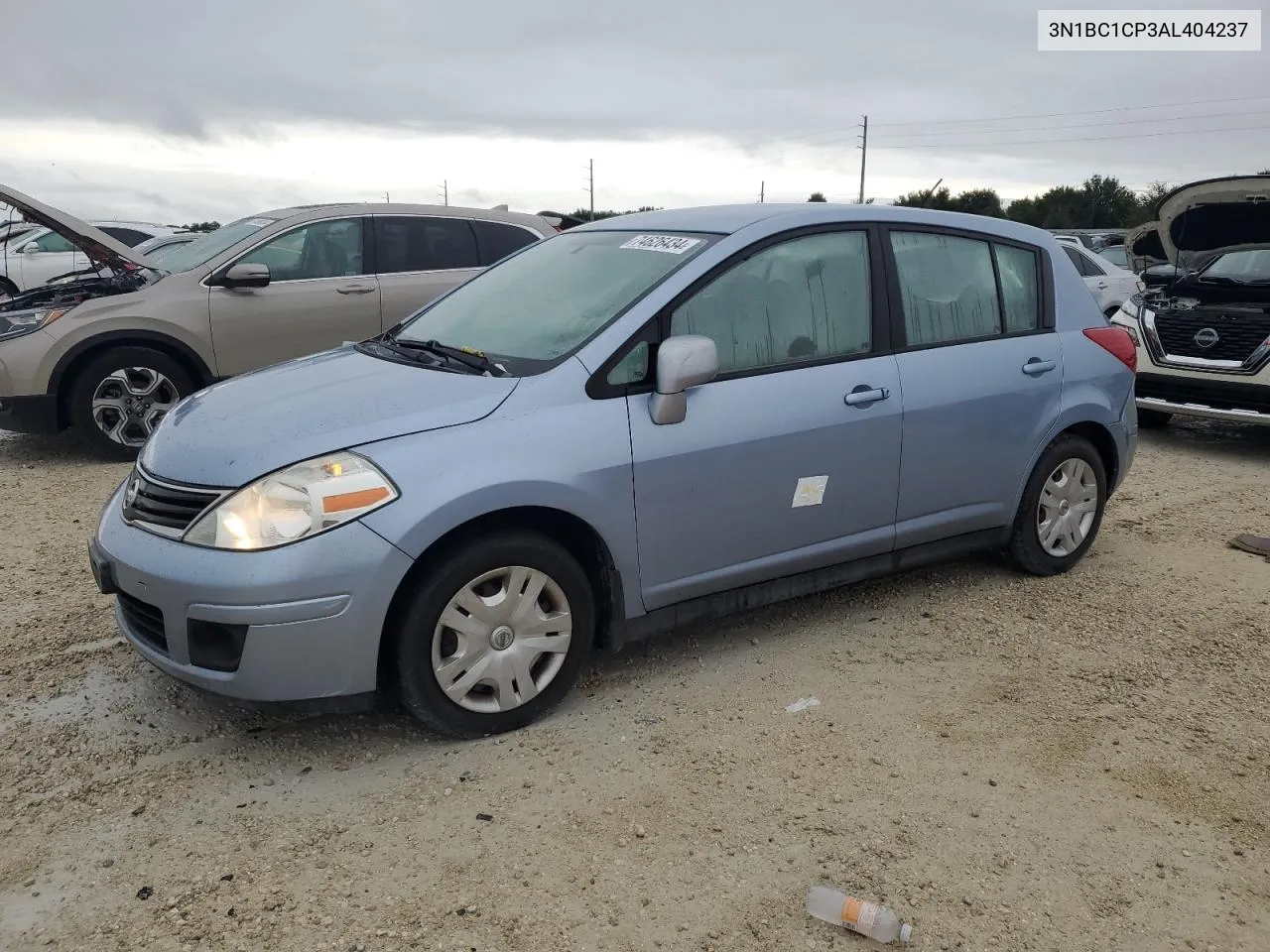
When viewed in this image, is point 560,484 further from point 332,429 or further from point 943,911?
point 943,911

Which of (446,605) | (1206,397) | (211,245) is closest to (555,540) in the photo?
(446,605)

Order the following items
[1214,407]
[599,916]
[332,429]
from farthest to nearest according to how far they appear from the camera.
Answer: [1214,407] → [332,429] → [599,916]

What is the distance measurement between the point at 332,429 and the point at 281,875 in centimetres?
125

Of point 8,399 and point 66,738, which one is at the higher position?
point 8,399

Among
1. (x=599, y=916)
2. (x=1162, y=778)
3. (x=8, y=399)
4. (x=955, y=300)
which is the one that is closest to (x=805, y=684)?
(x=1162, y=778)

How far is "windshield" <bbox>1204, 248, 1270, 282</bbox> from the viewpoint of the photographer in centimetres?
855

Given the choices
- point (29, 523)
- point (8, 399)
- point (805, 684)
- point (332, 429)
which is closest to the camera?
point (332, 429)

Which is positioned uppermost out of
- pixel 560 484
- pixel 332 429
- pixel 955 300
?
pixel 955 300

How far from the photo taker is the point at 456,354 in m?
3.73

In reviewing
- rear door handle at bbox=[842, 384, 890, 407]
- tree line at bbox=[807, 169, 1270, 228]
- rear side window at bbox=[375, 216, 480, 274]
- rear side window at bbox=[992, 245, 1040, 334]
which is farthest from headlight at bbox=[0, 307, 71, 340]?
tree line at bbox=[807, 169, 1270, 228]

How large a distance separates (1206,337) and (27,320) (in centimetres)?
847

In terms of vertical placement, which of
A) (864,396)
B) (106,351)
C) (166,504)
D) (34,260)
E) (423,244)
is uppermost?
(34,260)

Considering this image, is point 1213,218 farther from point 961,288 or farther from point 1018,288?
point 961,288

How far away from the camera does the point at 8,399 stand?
6.64 metres
